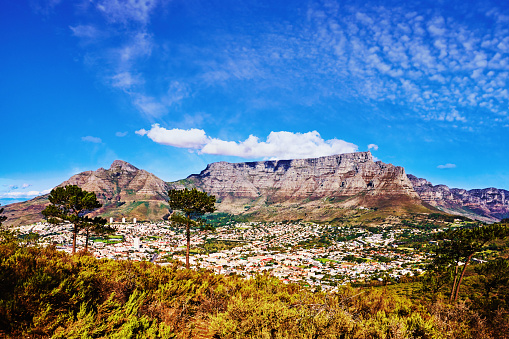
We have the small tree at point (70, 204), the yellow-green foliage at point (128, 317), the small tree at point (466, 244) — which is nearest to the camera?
the yellow-green foliage at point (128, 317)

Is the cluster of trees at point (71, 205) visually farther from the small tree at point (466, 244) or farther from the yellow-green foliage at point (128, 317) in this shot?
the small tree at point (466, 244)

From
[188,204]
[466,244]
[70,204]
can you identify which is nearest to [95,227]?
[70,204]

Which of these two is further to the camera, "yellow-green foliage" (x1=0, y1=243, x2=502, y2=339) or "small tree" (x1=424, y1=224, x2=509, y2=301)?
"small tree" (x1=424, y1=224, x2=509, y2=301)

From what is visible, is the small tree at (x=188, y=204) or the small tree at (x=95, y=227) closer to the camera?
the small tree at (x=188, y=204)

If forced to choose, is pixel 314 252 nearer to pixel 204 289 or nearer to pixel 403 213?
pixel 204 289

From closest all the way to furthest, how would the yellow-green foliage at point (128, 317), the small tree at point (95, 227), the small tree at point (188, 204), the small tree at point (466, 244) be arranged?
1. the yellow-green foliage at point (128, 317)
2. the small tree at point (466, 244)
3. the small tree at point (188, 204)
4. the small tree at point (95, 227)

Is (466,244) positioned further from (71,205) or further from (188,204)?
(71,205)

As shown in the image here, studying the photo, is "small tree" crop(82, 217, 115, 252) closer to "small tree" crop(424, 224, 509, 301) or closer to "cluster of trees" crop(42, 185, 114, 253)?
"cluster of trees" crop(42, 185, 114, 253)

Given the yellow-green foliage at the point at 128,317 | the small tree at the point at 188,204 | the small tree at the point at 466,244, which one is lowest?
the small tree at the point at 466,244

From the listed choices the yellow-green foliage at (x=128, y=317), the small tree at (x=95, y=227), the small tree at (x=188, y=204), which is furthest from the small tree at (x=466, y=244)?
the small tree at (x=95, y=227)

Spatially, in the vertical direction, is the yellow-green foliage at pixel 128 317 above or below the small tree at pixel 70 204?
below

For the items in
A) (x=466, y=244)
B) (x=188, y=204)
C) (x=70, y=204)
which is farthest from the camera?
(x=70, y=204)

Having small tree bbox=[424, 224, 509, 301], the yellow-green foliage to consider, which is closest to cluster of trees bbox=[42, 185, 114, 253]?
the yellow-green foliage
